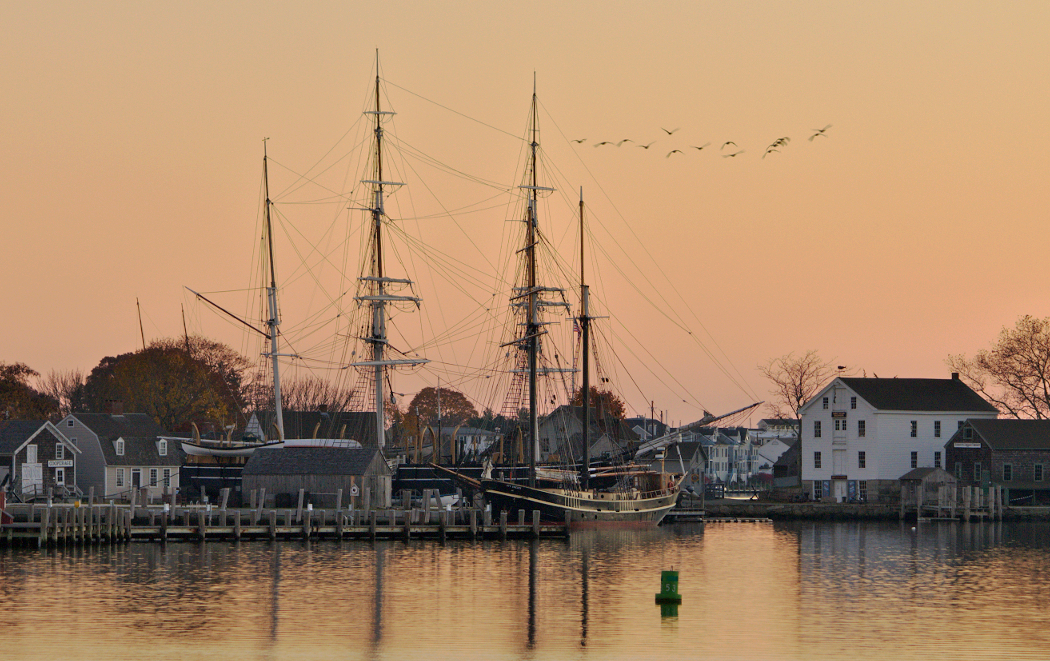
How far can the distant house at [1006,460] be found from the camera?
109000mm

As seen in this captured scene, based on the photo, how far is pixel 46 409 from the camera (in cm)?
A: 13688

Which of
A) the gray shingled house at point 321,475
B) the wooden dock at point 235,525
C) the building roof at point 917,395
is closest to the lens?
the wooden dock at point 235,525

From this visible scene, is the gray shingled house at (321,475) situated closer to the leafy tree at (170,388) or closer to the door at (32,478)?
the door at (32,478)

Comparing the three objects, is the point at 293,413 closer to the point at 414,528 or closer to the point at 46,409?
the point at 46,409

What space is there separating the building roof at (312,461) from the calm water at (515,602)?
53.3 ft

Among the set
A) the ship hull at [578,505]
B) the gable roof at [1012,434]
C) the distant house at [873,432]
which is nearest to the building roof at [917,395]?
the distant house at [873,432]

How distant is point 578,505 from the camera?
283ft

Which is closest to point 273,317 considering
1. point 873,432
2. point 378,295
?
point 378,295

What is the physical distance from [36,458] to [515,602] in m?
57.4

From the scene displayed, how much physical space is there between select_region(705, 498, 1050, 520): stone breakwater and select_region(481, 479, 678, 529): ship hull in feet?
59.2

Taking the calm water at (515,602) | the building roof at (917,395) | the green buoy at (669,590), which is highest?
the building roof at (917,395)

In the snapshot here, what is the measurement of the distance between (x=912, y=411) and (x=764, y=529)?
2309 centimetres

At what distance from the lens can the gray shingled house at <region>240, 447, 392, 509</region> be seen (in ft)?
282

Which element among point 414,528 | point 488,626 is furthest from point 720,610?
point 414,528
